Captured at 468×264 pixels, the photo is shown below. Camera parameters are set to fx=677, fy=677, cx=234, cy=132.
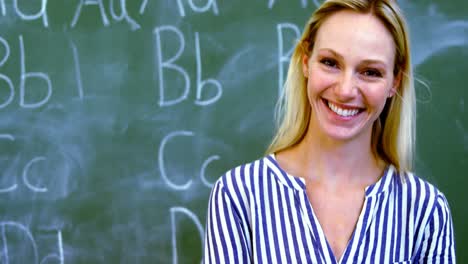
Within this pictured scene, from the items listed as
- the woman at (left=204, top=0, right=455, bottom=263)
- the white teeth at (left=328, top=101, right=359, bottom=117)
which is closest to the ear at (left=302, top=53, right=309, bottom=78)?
the woman at (left=204, top=0, right=455, bottom=263)

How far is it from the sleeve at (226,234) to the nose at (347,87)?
0.26m

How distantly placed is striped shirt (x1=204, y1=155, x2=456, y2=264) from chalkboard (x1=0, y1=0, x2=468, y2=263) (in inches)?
28.8

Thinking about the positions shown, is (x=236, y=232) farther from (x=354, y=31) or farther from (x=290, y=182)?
(x=354, y=31)

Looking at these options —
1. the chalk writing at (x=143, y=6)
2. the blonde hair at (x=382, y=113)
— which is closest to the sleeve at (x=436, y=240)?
the blonde hair at (x=382, y=113)

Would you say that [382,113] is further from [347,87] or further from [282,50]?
[282,50]

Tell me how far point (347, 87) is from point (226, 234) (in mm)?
324

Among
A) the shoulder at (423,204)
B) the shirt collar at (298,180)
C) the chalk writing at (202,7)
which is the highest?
the chalk writing at (202,7)

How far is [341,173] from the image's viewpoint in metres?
1.25

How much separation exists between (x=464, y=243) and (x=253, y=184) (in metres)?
1.03

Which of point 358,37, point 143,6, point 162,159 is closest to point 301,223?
point 358,37

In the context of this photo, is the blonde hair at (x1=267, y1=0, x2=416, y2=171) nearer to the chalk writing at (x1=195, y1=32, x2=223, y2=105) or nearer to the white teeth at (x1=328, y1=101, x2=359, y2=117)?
the white teeth at (x1=328, y1=101, x2=359, y2=117)

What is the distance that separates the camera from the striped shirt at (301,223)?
3.84 ft

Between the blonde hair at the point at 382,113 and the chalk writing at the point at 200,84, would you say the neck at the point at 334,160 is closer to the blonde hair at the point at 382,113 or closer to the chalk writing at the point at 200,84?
the blonde hair at the point at 382,113

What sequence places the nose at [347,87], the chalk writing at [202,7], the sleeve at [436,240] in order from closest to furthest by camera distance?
the nose at [347,87], the sleeve at [436,240], the chalk writing at [202,7]
